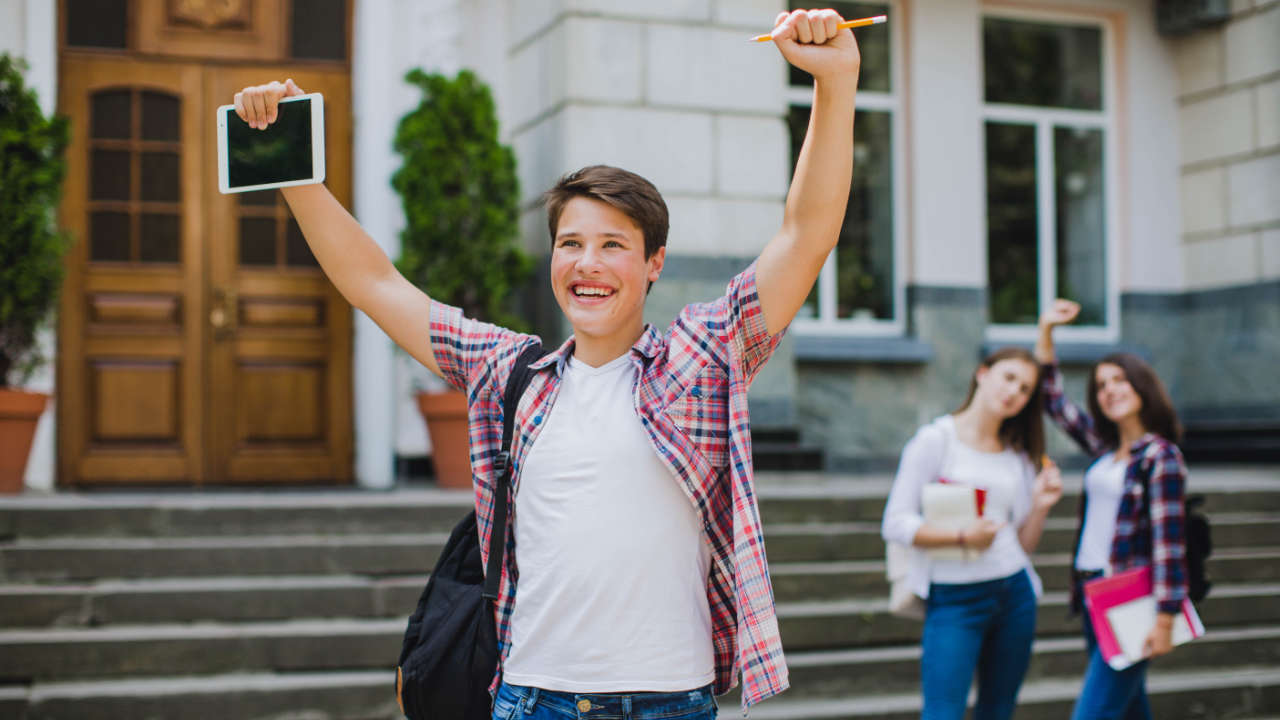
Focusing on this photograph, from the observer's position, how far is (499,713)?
7.06 feet

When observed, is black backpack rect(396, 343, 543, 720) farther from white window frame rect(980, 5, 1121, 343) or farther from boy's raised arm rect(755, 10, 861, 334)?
white window frame rect(980, 5, 1121, 343)

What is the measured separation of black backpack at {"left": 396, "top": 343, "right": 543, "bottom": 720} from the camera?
217cm

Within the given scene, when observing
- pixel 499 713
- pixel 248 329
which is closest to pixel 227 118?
pixel 499 713

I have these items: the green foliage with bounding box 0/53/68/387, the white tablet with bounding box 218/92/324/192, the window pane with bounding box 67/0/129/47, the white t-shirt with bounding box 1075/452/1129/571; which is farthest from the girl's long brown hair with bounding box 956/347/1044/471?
the window pane with bounding box 67/0/129/47

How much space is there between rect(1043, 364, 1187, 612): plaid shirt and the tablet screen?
332 centimetres

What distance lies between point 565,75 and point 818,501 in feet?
10.5

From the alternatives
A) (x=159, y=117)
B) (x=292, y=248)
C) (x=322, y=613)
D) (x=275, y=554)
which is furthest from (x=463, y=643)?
(x=159, y=117)

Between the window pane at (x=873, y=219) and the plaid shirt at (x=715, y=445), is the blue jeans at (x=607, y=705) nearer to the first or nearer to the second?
the plaid shirt at (x=715, y=445)

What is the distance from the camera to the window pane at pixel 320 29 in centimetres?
816

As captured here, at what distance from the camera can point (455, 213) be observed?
7.62 meters

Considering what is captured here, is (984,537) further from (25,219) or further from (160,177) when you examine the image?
(160,177)

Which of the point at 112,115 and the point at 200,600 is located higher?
the point at 112,115

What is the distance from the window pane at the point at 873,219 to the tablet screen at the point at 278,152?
7799 millimetres

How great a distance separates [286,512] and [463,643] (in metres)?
4.23
